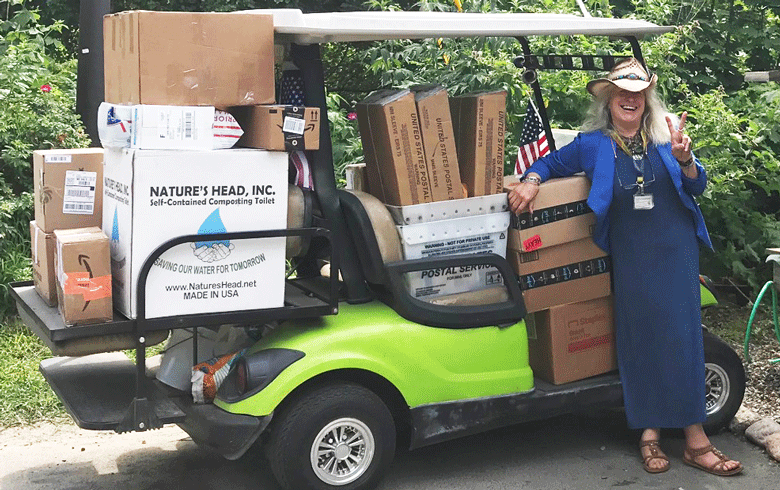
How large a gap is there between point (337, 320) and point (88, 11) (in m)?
3.25

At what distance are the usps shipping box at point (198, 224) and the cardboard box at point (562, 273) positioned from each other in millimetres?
1149

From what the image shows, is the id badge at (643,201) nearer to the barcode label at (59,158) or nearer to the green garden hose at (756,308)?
the green garden hose at (756,308)

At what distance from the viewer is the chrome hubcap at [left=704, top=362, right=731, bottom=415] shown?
16.5 feet

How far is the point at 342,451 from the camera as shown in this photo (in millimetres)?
4219

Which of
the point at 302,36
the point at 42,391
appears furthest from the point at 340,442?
the point at 42,391

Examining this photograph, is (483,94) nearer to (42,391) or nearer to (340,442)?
(340,442)

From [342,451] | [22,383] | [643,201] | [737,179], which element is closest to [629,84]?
[643,201]

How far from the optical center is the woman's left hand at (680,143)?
4.44m

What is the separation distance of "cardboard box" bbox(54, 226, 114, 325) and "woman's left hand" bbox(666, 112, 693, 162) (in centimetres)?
240

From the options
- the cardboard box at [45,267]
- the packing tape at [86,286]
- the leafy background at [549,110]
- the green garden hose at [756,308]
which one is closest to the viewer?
the packing tape at [86,286]

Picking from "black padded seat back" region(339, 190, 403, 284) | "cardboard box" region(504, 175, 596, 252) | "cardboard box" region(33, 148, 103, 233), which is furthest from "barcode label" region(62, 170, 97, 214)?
"cardboard box" region(504, 175, 596, 252)

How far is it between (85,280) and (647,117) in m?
2.56

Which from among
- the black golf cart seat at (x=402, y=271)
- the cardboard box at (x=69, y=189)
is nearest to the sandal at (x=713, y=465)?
the black golf cart seat at (x=402, y=271)

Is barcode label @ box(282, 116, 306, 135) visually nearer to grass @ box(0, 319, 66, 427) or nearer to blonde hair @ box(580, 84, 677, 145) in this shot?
blonde hair @ box(580, 84, 677, 145)
